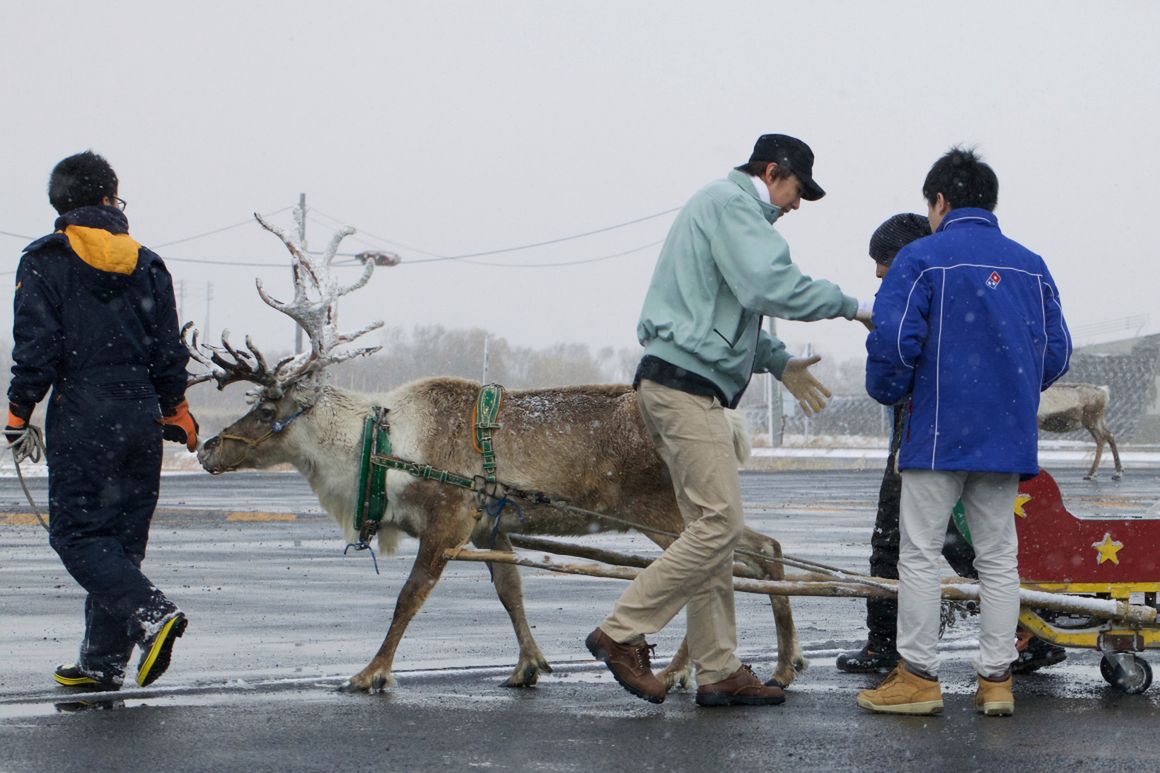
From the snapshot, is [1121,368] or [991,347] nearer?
[991,347]

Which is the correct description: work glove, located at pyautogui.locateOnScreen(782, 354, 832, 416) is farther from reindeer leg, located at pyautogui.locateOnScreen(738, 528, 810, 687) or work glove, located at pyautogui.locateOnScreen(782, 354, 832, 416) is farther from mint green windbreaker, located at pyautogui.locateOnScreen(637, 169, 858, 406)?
reindeer leg, located at pyautogui.locateOnScreen(738, 528, 810, 687)

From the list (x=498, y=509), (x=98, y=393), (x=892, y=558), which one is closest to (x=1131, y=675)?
(x=892, y=558)

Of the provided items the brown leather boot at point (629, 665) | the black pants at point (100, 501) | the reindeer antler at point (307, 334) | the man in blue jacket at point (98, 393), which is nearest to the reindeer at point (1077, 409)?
the reindeer antler at point (307, 334)

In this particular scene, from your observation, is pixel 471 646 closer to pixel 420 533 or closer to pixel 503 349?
pixel 420 533

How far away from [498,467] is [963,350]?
236 centimetres

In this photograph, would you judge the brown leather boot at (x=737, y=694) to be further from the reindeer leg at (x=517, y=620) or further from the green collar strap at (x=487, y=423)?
the green collar strap at (x=487, y=423)

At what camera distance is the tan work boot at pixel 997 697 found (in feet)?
18.6

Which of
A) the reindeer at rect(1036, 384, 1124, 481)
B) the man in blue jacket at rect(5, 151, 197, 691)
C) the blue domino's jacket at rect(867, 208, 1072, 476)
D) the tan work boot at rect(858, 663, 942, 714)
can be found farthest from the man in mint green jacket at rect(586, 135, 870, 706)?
the reindeer at rect(1036, 384, 1124, 481)

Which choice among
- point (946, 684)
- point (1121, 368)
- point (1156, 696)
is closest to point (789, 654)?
point (946, 684)

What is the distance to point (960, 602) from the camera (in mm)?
6270

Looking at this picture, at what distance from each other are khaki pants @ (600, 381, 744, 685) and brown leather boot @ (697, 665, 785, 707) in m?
0.04

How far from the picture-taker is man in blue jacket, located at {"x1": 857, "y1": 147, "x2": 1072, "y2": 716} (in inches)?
221

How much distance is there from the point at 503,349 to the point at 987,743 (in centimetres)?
10740

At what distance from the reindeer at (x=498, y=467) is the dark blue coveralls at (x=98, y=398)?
3.23 ft
